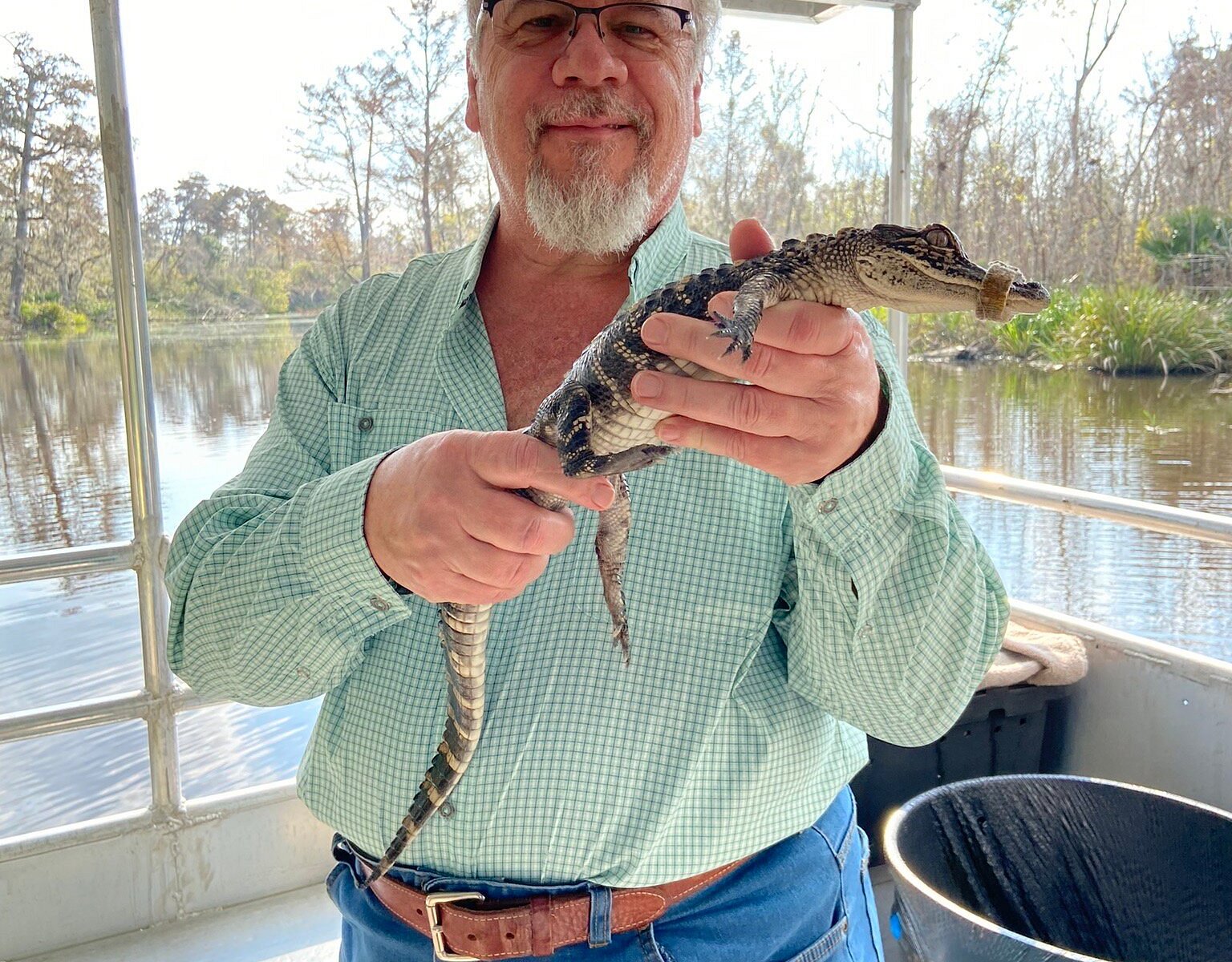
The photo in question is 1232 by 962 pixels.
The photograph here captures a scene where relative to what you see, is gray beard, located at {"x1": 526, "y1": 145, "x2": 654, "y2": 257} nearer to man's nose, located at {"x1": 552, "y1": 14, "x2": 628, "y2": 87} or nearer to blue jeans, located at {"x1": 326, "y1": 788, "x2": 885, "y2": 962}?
man's nose, located at {"x1": 552, "y1": 14, "x2": 628, "y2": 87}

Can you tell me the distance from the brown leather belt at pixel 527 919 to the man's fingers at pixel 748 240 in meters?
0.92

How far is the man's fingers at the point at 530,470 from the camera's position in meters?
1.16

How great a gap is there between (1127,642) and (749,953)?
6.52 ft

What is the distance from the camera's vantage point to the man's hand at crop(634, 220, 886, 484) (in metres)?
1.07

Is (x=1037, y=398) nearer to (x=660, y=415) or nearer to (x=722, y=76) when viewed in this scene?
(x=722, y=76)

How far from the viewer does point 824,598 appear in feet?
4.47

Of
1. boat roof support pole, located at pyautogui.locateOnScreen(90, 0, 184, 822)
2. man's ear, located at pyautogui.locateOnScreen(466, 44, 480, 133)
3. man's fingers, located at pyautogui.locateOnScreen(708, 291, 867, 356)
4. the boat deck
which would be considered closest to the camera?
man's fingers, located at pyautogui.locateOnScreen(708, 291, 867, 356)

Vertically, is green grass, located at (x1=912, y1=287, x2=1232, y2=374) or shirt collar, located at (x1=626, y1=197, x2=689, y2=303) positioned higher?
shirt collar, located at (x1=626, y1=197, x2=689, y2=303)

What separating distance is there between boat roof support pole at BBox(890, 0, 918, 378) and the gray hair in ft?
5.50

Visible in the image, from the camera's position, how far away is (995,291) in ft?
4.12

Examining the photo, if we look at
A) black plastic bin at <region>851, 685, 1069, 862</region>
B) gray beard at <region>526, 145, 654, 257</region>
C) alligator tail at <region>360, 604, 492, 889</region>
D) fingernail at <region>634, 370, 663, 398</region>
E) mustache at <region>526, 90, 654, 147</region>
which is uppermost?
mustache at <region>526, 90, 654, 147</region>

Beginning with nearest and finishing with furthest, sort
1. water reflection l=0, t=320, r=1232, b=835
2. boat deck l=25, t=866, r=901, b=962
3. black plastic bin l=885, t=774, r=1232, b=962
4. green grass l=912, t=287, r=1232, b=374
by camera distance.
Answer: black plastic bin l=885, t=774, r=1232, b=962 → boat deck l=25, t=866, r=901, b=962 → water reflection l=0, t=320, r=1232, b=835 → green grass l=912, t=287, r=1232, b=374

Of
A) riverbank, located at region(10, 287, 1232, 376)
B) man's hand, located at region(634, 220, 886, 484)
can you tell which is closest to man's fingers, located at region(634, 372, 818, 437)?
man's hand, located at region(634, 220, 886, 484)

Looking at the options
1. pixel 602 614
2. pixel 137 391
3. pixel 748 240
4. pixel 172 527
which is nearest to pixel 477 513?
pixel 602 614
